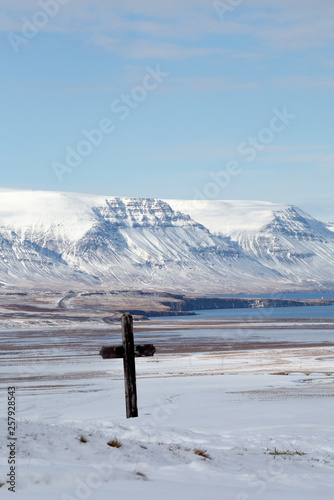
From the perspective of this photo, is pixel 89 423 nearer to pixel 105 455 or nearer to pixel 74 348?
pixel 105 455

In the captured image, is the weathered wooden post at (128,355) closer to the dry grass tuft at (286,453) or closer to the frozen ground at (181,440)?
the frozen ground at (181,440)

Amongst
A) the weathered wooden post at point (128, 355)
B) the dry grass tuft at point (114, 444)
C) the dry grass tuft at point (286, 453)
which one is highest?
the weathered wooden post at point (128, 355)

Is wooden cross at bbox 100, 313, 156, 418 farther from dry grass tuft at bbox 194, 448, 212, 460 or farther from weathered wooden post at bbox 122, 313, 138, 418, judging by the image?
dry grass tuft at bbox 194, 448, 212, 460

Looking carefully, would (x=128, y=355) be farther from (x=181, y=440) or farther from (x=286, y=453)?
(x=286, y=453)

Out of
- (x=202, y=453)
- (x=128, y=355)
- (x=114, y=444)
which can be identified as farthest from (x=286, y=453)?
(x=128, y=355)

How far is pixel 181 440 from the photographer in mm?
12516

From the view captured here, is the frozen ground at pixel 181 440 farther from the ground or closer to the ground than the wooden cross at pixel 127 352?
closer to the ground

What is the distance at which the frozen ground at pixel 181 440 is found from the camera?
30.0ft

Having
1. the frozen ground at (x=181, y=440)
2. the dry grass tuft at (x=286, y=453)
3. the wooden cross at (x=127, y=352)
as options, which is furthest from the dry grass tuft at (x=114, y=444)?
the wooden cross at (x=127, y=352)

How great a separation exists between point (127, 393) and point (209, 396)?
9641 mm

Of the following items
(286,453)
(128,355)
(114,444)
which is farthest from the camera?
(128,355)

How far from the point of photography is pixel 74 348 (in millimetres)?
63875

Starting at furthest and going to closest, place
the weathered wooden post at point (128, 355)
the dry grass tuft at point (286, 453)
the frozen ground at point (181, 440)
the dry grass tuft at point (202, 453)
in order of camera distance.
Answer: the weathered wooden post at point (128, 355) → the dry grass tuft at point (286, 453) → the dry grass tuft at point (202, 453) → the frozen ground at point (181, 440)

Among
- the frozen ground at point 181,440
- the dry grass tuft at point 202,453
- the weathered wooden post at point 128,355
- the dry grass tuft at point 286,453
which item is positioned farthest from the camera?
the weathered wooden post at point 128,355
